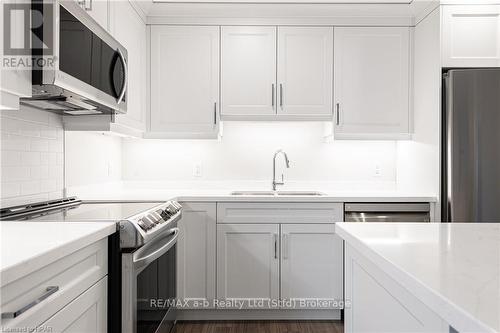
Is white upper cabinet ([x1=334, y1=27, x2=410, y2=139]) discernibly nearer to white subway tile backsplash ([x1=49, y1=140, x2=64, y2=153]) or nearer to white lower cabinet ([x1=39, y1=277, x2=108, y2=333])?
white subway tile backsplash ([x1=49, y1=140, x2=64, y2=153])

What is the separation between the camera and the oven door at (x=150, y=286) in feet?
4.91

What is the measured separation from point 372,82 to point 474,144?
863 mm

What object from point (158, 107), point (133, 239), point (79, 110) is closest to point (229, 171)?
point (158, 107)

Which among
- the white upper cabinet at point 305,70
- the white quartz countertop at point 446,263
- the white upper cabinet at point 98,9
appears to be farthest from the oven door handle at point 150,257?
the white upper cabinet at point 305,70

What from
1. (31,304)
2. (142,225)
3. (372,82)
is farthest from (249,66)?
(31,304)

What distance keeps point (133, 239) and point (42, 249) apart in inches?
20.1

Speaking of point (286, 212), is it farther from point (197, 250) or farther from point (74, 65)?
point (74, 65)

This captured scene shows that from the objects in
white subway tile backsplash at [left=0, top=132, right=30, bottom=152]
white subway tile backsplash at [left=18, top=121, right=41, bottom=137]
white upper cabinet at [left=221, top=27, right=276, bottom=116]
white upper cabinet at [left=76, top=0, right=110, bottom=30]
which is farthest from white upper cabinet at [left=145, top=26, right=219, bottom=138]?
white subway tile backsplash at [left=0, top=132, right=30, bottom=152]

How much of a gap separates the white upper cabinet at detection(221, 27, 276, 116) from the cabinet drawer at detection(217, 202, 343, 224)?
756mm

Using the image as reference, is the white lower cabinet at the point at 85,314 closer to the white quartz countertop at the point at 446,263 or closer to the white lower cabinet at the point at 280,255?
the white quartz countertop at the point at 446,263

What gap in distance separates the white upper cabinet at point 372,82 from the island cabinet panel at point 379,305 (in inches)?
67.6

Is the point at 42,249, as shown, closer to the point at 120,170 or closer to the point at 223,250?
the point at 223,250

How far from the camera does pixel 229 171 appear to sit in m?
3.19

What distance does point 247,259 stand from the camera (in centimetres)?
258
